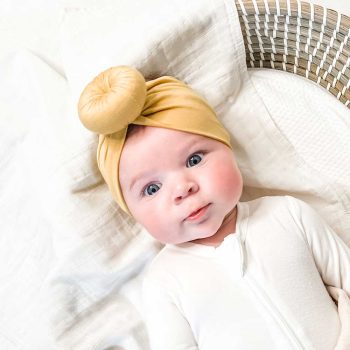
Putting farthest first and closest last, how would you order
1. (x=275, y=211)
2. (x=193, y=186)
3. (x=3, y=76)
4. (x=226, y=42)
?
1. (x=3, y=76)
2. (x=226, y=42)
3. (x=275, y=211)
4. (x=193, y=186)

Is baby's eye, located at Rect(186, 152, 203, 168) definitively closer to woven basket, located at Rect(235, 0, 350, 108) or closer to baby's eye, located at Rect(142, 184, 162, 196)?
baby's eye, located at Rect(142, 184, 162, 196)

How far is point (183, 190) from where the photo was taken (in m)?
0.89

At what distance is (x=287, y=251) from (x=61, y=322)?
1.48 feet

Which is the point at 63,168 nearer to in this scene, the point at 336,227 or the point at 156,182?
the point at 156,182

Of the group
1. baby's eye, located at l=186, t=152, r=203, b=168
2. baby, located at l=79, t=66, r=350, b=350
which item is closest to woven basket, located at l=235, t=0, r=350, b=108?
baby, located at l=79, t=66, r=350, b=350

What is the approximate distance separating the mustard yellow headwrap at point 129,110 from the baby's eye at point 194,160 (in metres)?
0.04

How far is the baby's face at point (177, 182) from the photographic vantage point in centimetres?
90

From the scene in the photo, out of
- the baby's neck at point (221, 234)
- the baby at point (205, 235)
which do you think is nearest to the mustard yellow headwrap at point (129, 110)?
the baby at point (205, 235)

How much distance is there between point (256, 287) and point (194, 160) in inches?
9.3

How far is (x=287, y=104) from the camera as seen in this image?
1166 mm

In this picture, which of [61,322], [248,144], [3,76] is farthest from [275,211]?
[3,76]

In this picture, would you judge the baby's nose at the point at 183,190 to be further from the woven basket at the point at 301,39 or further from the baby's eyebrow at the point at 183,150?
the woven basket at the point at 301,39

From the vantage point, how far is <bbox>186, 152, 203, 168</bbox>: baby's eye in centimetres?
93

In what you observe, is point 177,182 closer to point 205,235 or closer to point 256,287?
point 205,235
